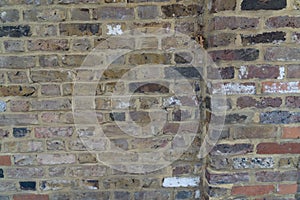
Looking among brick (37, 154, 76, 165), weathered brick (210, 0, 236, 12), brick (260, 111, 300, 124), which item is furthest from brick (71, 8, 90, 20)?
brick (260, 111, 300, 124)

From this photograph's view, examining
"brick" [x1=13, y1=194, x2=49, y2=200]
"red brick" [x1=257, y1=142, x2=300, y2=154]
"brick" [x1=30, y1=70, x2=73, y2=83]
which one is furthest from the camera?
"brick" [x1=13, y1=194, x2=49, y2=200]

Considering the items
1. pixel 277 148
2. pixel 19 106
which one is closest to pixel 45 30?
pixel 19 106

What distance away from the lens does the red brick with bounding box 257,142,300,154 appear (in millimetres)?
1252

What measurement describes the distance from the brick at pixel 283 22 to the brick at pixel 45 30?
0.99 meters

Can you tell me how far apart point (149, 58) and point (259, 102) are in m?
0.56

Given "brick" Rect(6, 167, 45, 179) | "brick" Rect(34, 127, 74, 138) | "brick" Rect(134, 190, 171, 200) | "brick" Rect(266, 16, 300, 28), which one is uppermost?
"brick" Rect(266, 16, 300, 28)

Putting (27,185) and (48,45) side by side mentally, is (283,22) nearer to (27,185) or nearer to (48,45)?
(48,45)

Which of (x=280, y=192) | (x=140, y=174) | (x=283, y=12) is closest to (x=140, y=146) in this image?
(x=140, y=174)

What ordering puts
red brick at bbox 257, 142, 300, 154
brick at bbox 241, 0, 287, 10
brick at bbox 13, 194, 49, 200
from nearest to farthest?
brick at bbox 241, 0, 287, 10 < red brick at bbox 257, 142, 300, 154 < brick at bbox 13, 194, 49, 200

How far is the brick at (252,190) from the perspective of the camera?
4.22 feet

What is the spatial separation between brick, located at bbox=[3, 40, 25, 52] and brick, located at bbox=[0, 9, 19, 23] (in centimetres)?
10

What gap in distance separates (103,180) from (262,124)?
0.86 metres

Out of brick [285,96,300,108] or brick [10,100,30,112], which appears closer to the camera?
brick [285,96,300,108]

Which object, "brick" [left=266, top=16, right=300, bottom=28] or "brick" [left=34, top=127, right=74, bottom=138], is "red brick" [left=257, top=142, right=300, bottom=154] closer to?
"brick" [left=266, top=16, right=300, bottom=28]
